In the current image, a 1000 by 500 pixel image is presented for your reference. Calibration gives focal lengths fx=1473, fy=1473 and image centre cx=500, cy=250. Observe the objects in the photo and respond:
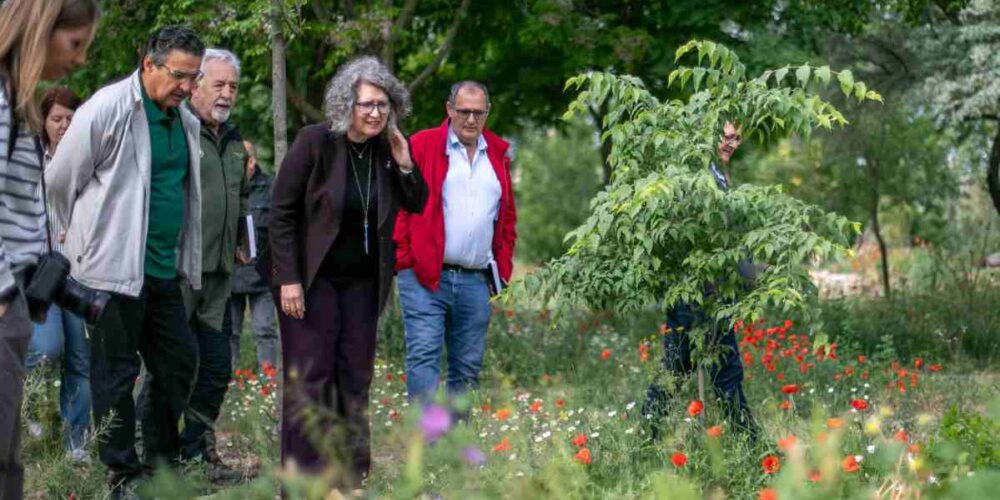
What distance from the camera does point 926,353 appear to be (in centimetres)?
1066

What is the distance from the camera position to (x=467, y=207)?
7234 millimetres

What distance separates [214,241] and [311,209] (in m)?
0.98

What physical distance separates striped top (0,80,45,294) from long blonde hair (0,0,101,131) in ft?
0.12

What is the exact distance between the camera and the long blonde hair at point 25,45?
386 centimetres

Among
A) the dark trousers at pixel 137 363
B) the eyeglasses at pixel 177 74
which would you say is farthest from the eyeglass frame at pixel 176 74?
the dark trousers at pixel 137 363

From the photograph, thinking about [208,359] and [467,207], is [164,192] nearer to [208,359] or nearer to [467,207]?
[208,359]

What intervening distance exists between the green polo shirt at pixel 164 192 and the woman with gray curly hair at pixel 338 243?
1.35 ft

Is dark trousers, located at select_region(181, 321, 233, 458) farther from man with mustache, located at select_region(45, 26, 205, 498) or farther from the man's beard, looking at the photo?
the man's beard

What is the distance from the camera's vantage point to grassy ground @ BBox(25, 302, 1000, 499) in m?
3.63

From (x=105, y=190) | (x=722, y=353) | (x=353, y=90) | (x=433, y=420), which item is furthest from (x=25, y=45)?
(x=722, y=353)

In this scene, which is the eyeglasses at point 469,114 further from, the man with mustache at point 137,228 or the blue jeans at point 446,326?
the man with mustache at point 137,228

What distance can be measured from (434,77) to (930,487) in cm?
1126

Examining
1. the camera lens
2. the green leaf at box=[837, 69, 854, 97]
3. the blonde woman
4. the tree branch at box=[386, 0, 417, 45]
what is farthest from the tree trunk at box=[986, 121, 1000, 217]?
the blonde woman

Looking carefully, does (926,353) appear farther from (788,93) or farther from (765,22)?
(788,93)
